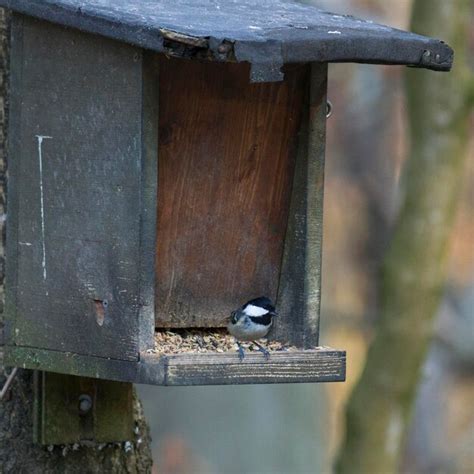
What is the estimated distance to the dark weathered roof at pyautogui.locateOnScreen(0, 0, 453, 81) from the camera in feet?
10.7

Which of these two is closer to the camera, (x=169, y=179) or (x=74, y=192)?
(x=74, y=192)

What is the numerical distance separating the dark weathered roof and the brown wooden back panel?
0.20 m

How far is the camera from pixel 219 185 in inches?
159

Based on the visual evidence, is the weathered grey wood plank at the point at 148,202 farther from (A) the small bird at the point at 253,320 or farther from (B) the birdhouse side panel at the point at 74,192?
(A) the small bird at the point at 253,320

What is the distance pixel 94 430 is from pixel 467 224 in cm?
Answer: 1180

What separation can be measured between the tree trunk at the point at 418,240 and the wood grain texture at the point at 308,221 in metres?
3.09

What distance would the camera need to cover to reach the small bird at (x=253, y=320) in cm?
384

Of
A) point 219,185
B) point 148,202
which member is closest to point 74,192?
point 148,202

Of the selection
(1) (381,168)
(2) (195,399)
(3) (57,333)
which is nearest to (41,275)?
(3) (57,333)

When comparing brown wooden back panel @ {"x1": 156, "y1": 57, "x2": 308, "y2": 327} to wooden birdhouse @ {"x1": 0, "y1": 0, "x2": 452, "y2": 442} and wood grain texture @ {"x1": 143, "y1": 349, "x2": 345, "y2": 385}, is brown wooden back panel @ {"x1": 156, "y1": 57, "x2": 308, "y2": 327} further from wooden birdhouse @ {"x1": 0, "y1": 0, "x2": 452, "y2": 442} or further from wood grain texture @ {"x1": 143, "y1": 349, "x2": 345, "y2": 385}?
wood grain texture @ {"x1": 143, "y1": 349, "x2": 345, "y2": 385}

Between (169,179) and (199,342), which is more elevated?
(169,179)

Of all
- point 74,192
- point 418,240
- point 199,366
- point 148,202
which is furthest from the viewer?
point 418,240

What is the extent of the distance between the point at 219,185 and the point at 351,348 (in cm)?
1132

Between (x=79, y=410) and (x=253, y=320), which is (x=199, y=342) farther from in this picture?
(x=79, y=410)
